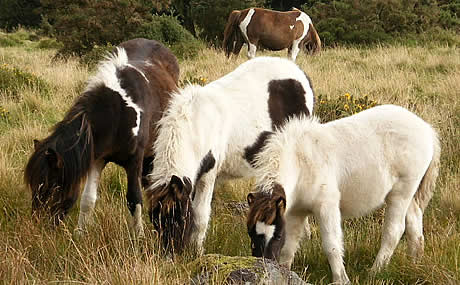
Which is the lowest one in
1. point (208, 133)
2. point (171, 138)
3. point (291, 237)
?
point (291, 237)

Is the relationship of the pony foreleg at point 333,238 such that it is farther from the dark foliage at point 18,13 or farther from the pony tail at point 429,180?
the dark foliage at point 18,13

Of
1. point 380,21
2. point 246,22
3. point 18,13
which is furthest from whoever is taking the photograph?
point 18,13

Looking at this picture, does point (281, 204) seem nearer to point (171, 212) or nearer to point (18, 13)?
point (171, 212)

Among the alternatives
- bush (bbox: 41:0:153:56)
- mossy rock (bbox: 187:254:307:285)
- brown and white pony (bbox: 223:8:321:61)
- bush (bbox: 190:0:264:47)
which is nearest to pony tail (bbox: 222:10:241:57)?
brown and white pony (bbox: 223:8:321:61)

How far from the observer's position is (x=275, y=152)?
3.68 metres

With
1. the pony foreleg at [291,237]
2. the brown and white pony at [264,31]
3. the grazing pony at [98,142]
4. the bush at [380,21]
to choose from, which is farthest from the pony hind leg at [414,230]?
the bush at [380,21]

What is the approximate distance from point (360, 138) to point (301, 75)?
1289 mm

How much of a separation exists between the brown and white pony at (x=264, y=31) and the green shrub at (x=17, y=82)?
17.8ft

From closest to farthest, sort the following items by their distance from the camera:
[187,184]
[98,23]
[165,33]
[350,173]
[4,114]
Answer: [187,184] → [350,173] → [4,114] → [98,23] → [165,33]

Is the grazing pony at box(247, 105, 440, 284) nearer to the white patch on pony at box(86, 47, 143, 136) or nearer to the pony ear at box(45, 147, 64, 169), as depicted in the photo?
the white patch on pony at box(86, 47, 143, 136)

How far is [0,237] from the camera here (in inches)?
148

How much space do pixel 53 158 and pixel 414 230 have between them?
2.73 m

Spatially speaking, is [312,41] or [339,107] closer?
[339,107]

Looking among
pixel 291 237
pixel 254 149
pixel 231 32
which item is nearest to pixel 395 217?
pixel 291 237
